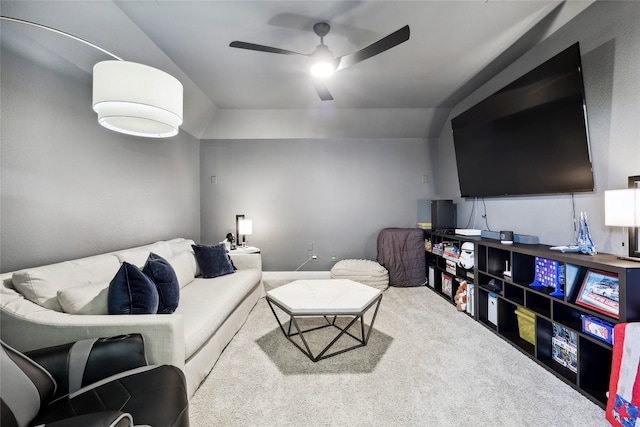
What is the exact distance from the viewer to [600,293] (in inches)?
65.2

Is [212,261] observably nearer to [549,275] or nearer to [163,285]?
[163,285]

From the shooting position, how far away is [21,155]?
5.76 feet

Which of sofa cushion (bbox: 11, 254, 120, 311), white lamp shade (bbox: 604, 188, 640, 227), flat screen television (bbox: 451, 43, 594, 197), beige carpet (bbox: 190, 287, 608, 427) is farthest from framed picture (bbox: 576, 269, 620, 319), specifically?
sofa cushion (bbox: 11, 254, 120, 311)

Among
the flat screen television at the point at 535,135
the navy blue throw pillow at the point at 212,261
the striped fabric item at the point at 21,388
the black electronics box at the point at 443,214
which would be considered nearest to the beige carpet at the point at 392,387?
the striped fabric item at the point at 21,388

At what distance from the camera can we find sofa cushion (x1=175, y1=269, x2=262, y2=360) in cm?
176

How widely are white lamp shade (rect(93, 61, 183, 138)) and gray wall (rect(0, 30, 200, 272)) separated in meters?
0.76

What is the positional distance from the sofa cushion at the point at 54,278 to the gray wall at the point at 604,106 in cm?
374

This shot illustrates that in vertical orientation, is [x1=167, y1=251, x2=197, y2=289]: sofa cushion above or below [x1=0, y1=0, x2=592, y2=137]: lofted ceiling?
below

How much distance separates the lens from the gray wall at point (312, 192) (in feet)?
14.9

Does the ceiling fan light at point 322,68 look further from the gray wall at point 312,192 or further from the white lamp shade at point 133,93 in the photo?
the gray wall at point 312,192

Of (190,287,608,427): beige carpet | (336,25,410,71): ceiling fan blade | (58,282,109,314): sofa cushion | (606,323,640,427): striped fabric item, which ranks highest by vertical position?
(336,25,410,71): ceiling fan blade

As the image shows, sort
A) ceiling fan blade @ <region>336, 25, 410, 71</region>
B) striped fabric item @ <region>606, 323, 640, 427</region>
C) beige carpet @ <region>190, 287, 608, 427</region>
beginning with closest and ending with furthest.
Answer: striped fabric item @ <region>606, 323, 640, 427</region>
beige carpet @ <region>190, 287, 608, 427</region>
ceiling fan blade @ <region>336, 25, 410, 71</region>

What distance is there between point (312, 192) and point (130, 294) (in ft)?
10.7

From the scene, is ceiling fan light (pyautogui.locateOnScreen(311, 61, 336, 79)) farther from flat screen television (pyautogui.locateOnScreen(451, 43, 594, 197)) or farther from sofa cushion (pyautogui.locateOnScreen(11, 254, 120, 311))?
sofa cushion (pyautogui.locateOnScreen(11, 254, 120, 311))
